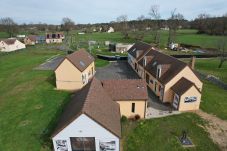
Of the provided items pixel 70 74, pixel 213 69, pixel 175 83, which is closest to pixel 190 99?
pixel 175 83

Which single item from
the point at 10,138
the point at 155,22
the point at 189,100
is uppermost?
the point at 155,22

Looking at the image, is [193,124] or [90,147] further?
[193,124]

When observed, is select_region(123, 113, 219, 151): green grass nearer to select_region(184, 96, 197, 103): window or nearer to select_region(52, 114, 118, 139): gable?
select_region(184, 96, 197, 103): window

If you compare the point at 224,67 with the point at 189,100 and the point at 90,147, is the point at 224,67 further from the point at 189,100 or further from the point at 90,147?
the point at 90,147

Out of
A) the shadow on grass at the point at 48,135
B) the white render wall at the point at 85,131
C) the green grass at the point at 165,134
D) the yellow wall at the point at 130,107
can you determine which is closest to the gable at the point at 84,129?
the white render wall at the point at 85,131

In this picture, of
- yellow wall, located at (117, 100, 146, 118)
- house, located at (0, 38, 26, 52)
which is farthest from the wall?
house, located at (0, 38, 26, 52)

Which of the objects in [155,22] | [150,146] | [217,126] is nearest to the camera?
[150,146]

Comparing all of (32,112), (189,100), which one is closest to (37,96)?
(32,112)
